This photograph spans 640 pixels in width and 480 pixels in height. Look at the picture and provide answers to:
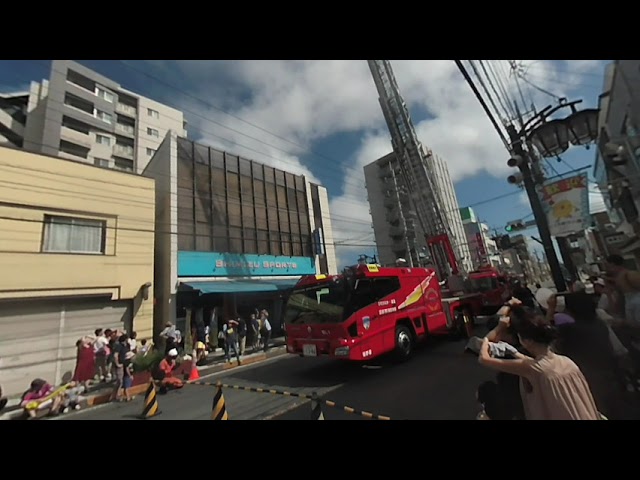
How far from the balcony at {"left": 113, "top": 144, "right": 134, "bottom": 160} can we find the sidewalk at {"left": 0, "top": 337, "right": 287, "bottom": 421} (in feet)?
87.4

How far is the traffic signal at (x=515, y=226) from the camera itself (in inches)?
441

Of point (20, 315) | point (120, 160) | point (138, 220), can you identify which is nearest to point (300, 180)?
point (138, 220)

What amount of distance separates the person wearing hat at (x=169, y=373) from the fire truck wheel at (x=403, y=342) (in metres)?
5.49

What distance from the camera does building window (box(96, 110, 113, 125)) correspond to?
2809cm

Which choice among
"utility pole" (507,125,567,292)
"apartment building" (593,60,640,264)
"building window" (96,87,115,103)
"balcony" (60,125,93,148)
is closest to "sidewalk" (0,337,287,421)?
"utility pole" (507,125,567,292)

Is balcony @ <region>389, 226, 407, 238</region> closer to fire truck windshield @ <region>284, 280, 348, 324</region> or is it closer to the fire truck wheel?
the fire truck wheel

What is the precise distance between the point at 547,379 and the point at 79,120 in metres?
36.2

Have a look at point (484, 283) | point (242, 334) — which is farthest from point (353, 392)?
point (484, 283)

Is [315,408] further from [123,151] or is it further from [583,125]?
[123,151]

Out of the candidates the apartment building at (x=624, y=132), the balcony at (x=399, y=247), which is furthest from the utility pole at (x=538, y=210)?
the balcony at (x=399, y=247)

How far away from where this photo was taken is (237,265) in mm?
14859
